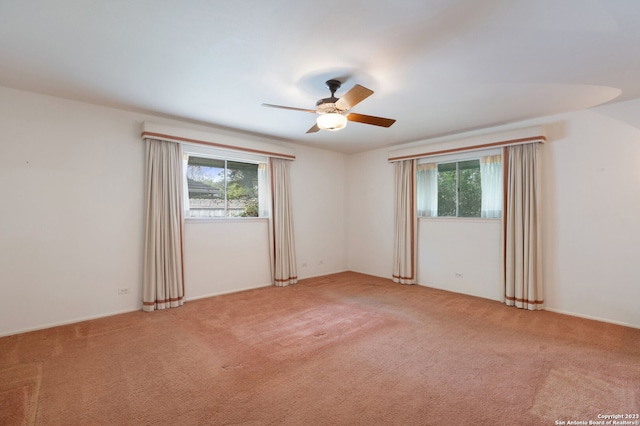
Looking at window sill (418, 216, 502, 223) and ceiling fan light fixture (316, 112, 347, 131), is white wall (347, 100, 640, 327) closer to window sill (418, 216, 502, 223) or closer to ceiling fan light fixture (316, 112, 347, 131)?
window sill (418, 216, 502, 223)

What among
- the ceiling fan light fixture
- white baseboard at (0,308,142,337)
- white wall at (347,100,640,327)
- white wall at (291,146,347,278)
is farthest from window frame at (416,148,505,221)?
white baseboard at (0,308,142,337)

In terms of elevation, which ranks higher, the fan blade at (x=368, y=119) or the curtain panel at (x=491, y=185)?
the fan blade at (x=368, y=119)

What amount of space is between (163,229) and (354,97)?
3.09 metres

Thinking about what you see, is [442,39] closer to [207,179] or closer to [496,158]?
[496,158]

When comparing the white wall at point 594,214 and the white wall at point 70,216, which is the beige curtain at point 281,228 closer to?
the white wall at point 70,216

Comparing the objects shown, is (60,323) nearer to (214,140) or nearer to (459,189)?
(214,140)

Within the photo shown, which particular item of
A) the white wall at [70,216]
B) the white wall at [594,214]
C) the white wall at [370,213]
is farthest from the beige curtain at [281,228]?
the white wall at [594,214]

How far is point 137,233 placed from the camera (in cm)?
386

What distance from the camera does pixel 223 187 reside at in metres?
4.71

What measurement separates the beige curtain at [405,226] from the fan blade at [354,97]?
2.92 metres

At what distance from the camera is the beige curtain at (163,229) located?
3812 mm

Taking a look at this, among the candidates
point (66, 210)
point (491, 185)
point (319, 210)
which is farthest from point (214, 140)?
point (491, 185)

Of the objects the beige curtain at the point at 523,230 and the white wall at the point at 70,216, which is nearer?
the white wall at the point at 70,216

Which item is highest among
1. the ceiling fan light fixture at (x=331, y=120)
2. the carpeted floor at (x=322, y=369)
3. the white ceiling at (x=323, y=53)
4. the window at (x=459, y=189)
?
the white ceiling at (x=323, y=53)
